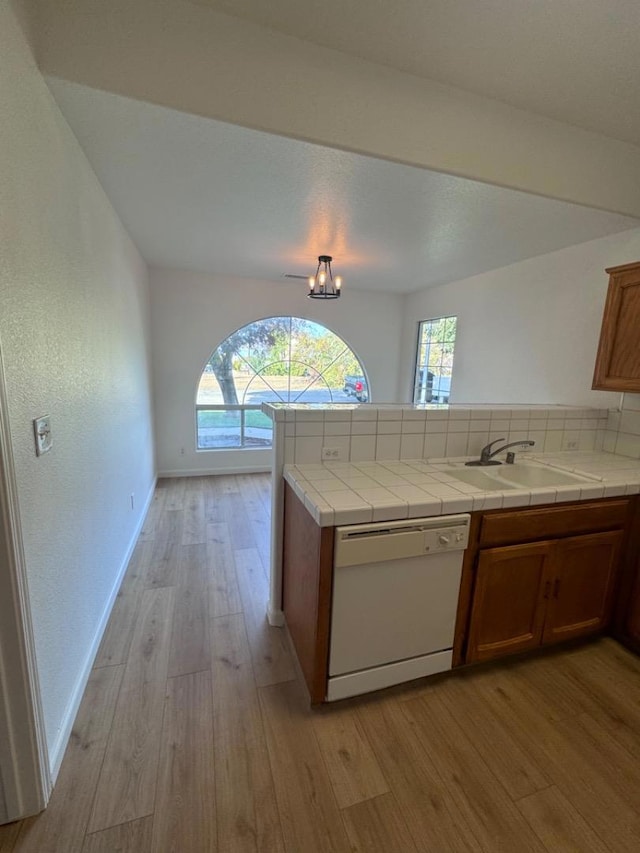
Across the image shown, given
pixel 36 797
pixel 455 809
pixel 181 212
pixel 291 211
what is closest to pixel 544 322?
pixel 291 211

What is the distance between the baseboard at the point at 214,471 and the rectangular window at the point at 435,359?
2375 mm

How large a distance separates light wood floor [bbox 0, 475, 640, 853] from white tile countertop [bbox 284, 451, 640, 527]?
2.89ft

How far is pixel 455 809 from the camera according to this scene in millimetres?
1235

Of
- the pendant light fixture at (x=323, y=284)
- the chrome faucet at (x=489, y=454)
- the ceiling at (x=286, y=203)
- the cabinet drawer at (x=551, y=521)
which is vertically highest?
the ceiling at (x=286, y=203)

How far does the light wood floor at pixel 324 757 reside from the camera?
1.16 m

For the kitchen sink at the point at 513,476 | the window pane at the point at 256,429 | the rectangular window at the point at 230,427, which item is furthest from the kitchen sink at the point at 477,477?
the window pane at the point at 256,429

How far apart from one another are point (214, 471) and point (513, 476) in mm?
3657

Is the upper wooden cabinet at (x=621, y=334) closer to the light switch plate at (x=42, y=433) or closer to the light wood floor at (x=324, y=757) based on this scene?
the light wood floor at (x=324, y=757)

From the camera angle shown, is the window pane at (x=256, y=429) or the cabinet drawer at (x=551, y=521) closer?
the cabinet drawer at (x=551, y=521)

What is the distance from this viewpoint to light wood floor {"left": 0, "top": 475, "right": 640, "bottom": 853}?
1.16 metres

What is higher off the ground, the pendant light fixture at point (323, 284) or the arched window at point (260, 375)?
the pendant light fixture at point (323, 284)

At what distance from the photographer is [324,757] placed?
1391 millimetres

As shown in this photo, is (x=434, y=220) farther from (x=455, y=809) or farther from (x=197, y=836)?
(x=197, y=836)

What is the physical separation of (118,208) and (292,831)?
334 centimetres
